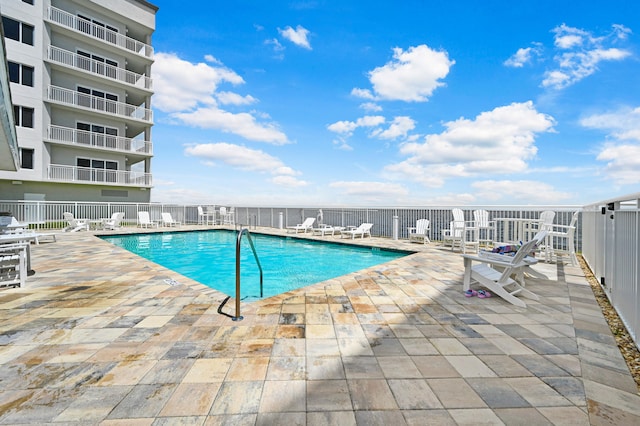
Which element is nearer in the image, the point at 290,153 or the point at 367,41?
the point at 367,41

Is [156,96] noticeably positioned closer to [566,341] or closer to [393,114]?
[393,114]

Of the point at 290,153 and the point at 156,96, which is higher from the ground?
the point at 156,96

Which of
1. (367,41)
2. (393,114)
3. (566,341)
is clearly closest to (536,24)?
(367,41)

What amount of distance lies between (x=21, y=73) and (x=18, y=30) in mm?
2021

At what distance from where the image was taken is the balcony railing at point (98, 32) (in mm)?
15375

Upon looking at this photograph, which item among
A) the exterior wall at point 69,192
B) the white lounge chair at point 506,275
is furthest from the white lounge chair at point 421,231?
the exterior wall at point 69,192

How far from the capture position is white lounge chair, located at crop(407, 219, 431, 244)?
9.40 m

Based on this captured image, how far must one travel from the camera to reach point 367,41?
10164 millimetres

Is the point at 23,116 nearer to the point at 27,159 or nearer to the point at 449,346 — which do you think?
the point at 27,159

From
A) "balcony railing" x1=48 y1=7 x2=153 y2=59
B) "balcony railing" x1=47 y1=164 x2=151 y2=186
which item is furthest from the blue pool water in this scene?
"balcony railing" x1=48 y1=7 x2=153 y2=59

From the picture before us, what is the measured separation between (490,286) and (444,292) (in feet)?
1.92

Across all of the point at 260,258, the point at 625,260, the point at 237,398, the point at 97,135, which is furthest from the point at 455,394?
the point at 97,135

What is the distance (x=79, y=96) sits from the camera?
1620 centimetres

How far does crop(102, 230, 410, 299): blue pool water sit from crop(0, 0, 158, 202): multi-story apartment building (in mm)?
7742
